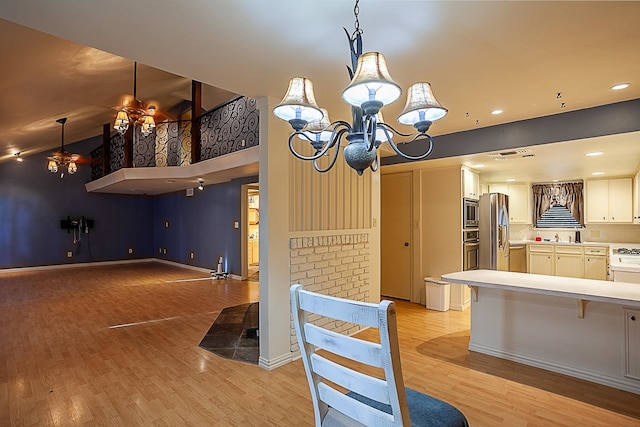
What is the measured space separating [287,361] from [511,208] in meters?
6.02

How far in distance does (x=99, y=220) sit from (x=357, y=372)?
10718mm

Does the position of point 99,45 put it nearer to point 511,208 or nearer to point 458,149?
point 458,149

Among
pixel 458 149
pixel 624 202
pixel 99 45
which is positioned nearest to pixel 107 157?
pixel 99 45

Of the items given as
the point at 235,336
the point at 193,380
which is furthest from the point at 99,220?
the point at 193,380

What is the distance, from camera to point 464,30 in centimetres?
192

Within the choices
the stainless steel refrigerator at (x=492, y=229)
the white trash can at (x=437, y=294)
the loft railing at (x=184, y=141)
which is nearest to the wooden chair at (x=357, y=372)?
the white trash can at (x=437, y=294)

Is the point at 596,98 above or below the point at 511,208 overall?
above

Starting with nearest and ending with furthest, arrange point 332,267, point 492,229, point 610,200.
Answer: point 332,267 → point 492,229 → point 610,200

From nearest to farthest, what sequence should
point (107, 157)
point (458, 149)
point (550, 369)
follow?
point (550, 369) → point (458, 149) → point (107, 157)

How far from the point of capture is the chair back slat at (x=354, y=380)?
1.00 metres

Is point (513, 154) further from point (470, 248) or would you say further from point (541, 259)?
point (541, 259)

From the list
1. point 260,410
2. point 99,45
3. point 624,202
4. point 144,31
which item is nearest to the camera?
point 144,31

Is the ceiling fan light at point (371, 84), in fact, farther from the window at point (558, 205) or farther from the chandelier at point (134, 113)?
the window at point (558, 205)

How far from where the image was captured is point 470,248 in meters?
5.15
